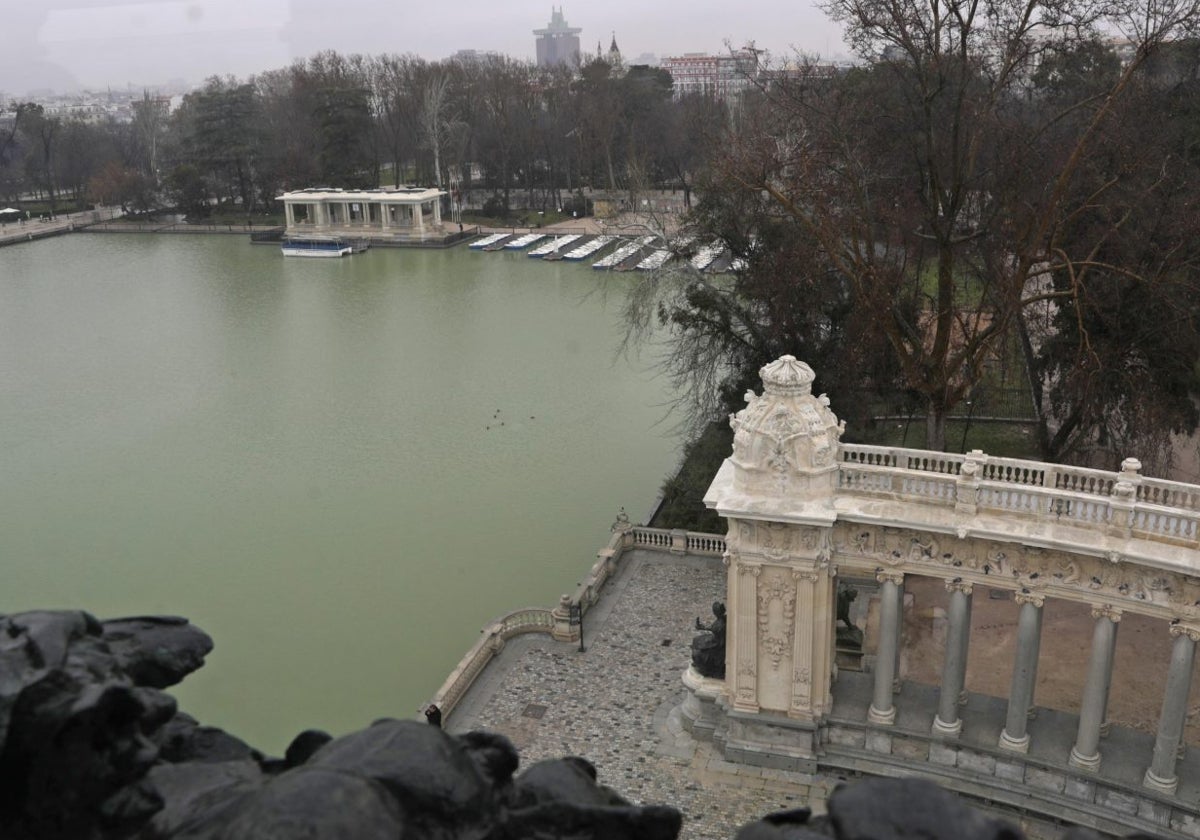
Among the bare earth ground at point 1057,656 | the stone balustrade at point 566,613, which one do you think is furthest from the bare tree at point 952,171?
the stone balustrade at point 566,613

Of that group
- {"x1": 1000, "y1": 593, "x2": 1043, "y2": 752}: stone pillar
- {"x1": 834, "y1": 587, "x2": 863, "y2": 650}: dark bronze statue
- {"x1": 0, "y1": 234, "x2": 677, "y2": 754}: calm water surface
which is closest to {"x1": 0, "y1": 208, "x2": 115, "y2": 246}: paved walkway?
{"x1": 0, "y1": 234, "x2": 677, "y2": 754}: calm water surface

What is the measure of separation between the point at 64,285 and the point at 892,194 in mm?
44747

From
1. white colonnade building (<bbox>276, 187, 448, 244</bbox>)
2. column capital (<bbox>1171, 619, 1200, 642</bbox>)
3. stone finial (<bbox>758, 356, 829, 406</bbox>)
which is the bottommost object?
column capital (<bbox>1171, 619, 1200, 642</bbox>)

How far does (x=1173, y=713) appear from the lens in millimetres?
12633

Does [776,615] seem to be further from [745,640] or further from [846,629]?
[846,629]

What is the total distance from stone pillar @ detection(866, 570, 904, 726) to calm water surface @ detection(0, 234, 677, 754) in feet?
23.3

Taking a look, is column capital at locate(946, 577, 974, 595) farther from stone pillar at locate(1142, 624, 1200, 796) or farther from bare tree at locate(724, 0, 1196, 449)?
bare tree at locate(724, 0, 1196, 449)

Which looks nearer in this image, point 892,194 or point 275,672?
point 275,672

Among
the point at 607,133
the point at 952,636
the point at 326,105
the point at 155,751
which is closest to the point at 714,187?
the point at 952,636

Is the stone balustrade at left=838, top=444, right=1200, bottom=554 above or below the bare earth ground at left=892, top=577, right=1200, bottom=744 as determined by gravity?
above

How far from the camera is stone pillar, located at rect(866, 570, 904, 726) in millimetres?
13961

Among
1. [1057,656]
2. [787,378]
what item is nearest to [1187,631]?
[1057,656]

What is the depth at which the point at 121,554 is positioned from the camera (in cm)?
2283

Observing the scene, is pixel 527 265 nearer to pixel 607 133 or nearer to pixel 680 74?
pixel 607 133
